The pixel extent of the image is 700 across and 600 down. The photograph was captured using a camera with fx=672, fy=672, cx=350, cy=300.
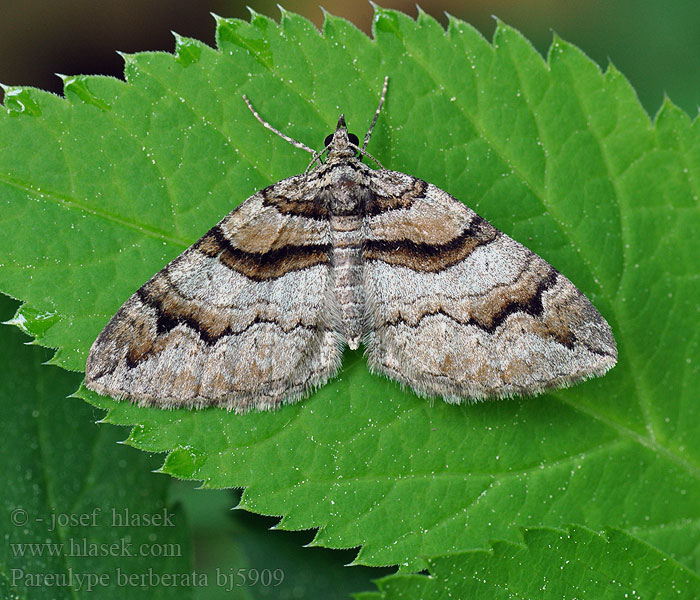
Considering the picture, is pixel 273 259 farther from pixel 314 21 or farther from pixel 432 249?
pixel 314 21

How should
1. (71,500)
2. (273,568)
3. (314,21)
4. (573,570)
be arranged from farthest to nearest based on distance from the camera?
(314,21) → (273,568) → (71,500) → (573,570)

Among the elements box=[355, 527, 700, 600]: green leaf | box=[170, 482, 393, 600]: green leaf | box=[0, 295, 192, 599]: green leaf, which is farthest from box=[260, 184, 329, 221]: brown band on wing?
box=[355, 527, 700, 600]: green leaf

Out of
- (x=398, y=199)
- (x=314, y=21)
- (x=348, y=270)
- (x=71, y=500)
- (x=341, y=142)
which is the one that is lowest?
(x=71, y=500)

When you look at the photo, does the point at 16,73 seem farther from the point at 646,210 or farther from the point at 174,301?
the point at 646,210

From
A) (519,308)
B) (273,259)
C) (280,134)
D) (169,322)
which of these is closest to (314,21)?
(280,134)

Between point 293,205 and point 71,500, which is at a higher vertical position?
point 293,205

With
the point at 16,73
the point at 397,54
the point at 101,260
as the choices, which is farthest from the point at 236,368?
the point at 16,73

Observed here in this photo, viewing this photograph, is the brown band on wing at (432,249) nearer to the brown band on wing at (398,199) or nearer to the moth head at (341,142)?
the brown band on wing at (398,199)

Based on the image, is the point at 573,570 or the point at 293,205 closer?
the point at 573,570

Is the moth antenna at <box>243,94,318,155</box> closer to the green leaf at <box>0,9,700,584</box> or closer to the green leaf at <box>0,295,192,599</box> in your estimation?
the green leaf at <box>0,9,700,584</box>
